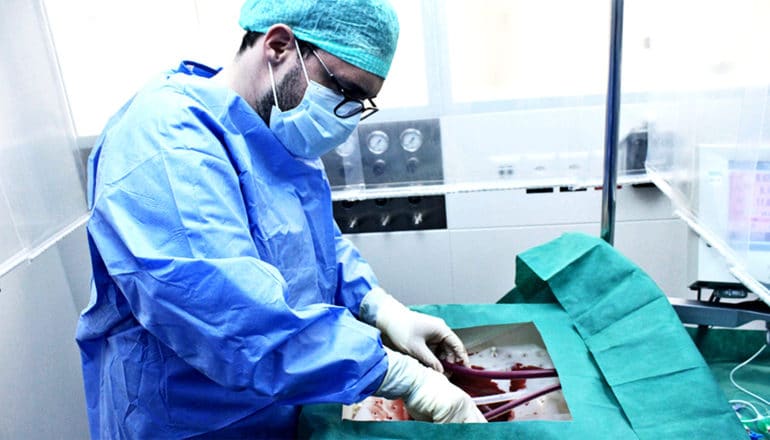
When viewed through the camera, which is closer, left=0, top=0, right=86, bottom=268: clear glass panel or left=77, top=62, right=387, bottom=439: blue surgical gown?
left=77, top=62, right=387, bottom=439: blue surgical gown

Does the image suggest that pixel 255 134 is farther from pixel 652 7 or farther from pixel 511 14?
pixel 652 7

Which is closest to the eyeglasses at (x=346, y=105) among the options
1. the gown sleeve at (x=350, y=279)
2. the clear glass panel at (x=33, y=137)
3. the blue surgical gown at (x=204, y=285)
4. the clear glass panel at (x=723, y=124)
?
the blue surgical gown at (x=204, y=285)

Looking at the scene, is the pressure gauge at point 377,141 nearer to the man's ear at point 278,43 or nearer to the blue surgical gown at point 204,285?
the blue surgical gown at point 204,285

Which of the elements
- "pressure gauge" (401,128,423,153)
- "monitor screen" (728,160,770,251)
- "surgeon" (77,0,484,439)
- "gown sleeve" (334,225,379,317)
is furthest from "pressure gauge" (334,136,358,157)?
"monitor screen" (728,160,770,251)

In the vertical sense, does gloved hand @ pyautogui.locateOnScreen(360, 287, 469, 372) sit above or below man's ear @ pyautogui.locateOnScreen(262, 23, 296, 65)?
below

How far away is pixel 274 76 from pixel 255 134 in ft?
0.34

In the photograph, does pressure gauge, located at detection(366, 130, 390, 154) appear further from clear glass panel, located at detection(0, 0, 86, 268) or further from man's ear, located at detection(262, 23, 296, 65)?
clear glass panel, located at detection(0, 0, 86, 268)

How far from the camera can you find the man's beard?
3.03 feet

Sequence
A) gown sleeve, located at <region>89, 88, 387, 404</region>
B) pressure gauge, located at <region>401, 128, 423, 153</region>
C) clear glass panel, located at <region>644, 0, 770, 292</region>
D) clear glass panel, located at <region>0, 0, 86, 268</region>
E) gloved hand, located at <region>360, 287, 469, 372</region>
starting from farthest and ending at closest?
pressure gauge, located at <region>401, 128, 423, 153</region>, clear glass panel, located at <region>0, 0, 86, 268</region>, gloved hand, located at <region>360, 287, 469, 372</region>, clear glass panel, located at <region>644, 0, 770, 292</region>, gown sleeve, located at <region>89, 88, 387, 404</region>

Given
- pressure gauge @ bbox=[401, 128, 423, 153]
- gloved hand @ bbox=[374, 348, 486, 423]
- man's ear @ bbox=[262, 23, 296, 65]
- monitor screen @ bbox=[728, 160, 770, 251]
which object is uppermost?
man's ear @ bbox=[262, 23, 296, 65]

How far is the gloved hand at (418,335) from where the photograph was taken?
114 centimetres

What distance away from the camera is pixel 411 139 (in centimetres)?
164

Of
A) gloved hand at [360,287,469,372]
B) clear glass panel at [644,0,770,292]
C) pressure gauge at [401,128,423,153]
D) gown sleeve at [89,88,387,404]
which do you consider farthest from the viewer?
pressure gauge at [401,128,423,153]

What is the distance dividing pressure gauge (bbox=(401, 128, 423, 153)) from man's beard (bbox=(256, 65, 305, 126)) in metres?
0.73
